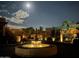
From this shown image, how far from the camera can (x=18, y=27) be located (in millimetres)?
3998

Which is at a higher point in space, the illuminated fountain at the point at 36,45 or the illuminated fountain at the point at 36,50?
the illuminated fountain at the point at 36,45

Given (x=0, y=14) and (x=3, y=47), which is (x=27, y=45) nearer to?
(x=3, y=47)

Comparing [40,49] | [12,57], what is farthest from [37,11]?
[12,57]

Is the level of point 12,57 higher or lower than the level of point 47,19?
lower

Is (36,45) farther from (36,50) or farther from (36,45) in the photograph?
(36,50)

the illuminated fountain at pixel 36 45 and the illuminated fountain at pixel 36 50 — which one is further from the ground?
the illuminated fountain at pixel 36 45

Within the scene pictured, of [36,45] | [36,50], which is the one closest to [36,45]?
[36,45]

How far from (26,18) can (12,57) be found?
0.79m

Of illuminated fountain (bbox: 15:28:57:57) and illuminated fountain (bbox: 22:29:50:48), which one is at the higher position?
illuminated fountain (bbox: 22:29:50:48)

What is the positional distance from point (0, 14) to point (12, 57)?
0.84 m

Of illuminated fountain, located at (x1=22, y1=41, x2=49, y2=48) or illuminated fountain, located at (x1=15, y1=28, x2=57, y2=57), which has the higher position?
illuminated fountain, located at (x1=22, y1=41, x2=49, y2=48)

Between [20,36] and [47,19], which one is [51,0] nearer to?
[47,19]

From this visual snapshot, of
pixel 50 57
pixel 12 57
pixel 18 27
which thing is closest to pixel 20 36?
pixel 18 27

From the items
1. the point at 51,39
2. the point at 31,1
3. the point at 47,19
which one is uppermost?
the point at 31,1
